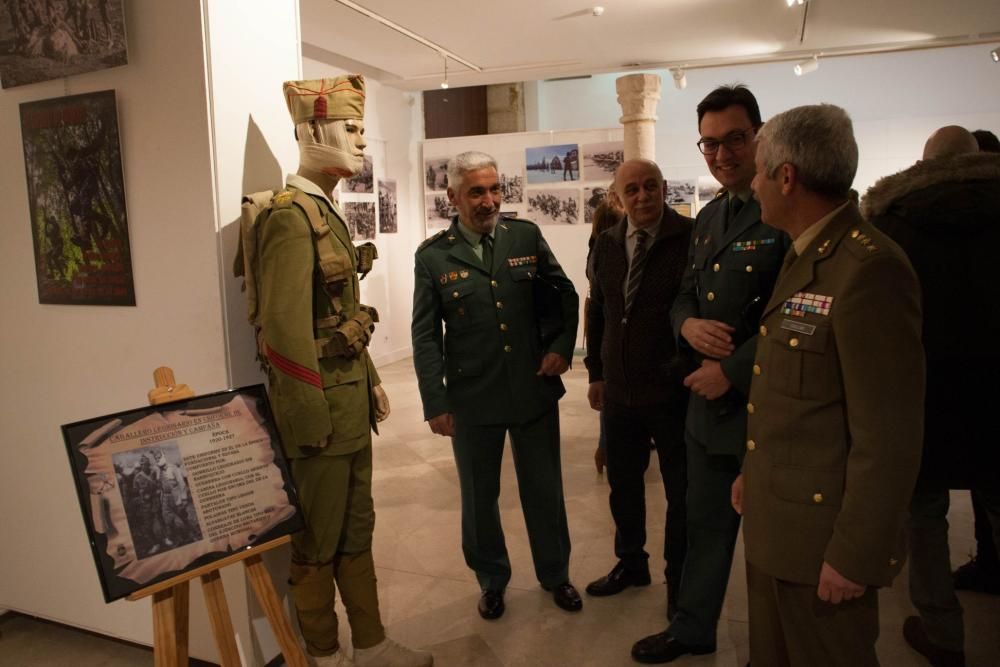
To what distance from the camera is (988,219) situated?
6.89 ft

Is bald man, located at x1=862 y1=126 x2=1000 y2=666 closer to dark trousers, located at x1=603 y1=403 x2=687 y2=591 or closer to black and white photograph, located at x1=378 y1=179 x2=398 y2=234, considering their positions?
dark trousers, located at x1=603 y1=403 x2=687 y2=591

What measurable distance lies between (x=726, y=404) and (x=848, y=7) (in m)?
5.52

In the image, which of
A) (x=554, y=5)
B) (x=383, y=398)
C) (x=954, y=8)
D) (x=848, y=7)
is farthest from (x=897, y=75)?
(x=383, y=398)

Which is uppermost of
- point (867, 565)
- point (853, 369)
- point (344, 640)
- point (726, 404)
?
point (853, 369)

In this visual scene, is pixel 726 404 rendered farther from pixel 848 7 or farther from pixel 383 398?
pixel 848 7

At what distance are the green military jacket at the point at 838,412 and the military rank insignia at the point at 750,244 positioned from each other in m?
0.48

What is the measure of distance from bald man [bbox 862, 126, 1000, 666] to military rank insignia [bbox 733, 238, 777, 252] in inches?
17.3

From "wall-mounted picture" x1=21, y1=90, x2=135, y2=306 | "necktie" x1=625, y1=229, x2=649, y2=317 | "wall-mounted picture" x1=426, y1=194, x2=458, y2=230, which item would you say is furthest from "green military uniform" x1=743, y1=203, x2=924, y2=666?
"wall-mounted picture" x1=426, y1=194, x2=458, y2=230

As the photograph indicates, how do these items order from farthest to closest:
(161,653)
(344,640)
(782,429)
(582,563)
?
(582,563), (344,640), (161,653), (782,429)

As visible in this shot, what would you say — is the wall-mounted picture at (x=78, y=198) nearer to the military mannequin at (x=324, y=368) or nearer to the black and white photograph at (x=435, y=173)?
the military mannequin at (x=324, y=368)

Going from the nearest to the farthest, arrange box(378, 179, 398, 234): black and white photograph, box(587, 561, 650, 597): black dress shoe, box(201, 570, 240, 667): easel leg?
box(201, 570, 240, 667): easel leg, box(587, 561, 650, 597): black dress shoe, box(378, 179, 398, 234): black and white photograph

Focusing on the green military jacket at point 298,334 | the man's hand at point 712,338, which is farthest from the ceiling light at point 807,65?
the green military jacket at point 298,334

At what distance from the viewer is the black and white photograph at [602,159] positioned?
8734mm

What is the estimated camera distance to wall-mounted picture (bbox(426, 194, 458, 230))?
9.45 metres
